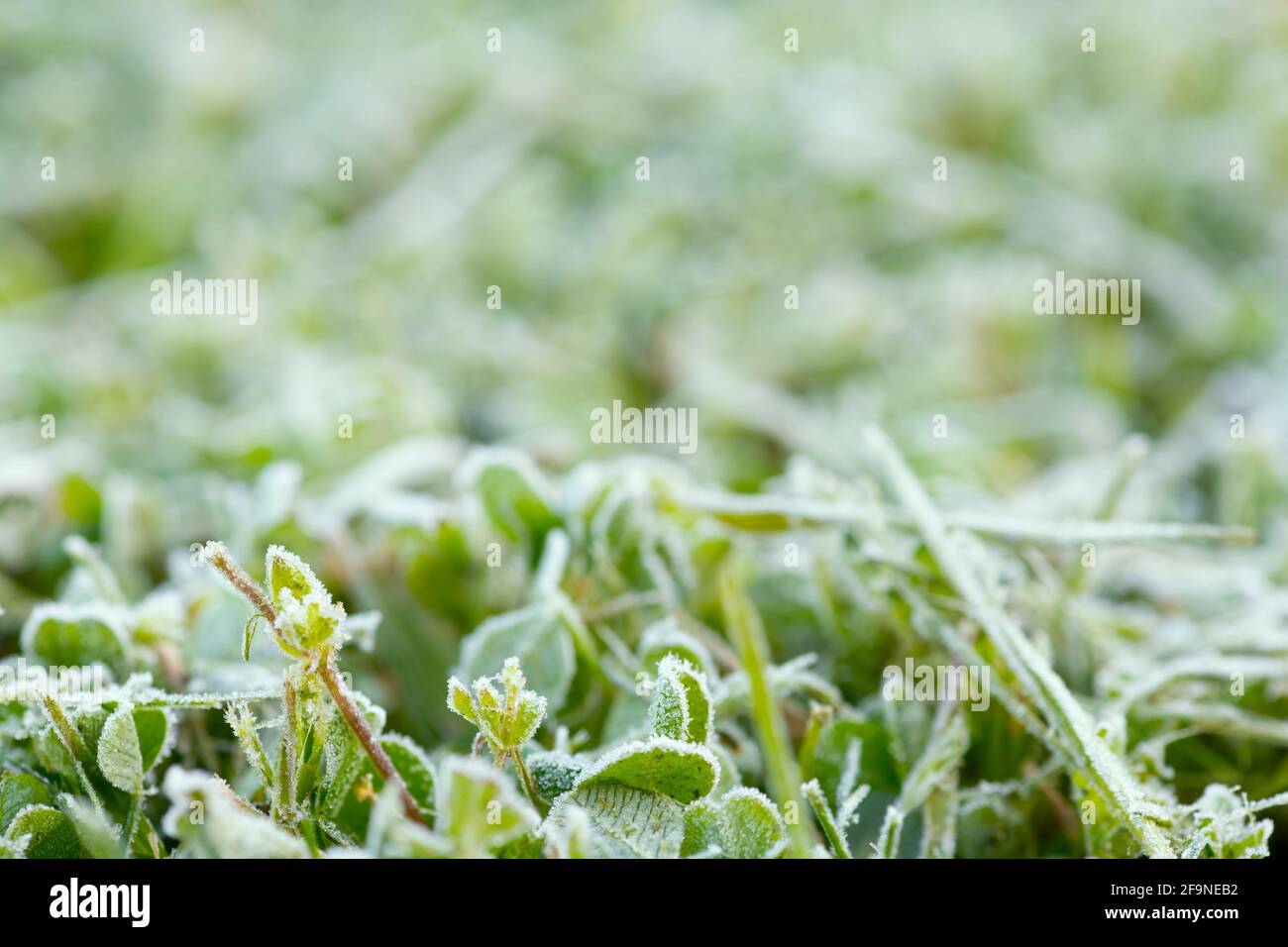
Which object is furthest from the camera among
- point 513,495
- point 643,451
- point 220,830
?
point 643,451

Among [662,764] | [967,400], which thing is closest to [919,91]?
[967,400]

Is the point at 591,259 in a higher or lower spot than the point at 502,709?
higher

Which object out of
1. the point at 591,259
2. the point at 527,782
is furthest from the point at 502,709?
the point at 591,259

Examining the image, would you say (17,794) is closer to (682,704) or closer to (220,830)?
(220,830)

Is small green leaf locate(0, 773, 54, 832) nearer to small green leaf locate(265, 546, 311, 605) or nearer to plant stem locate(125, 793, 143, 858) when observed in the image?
plant stem locate(125, 793, 143, 858)

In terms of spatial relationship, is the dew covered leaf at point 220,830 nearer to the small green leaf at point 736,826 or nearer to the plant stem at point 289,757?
the plant stem at point 289,757

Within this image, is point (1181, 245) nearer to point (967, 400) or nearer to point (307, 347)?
point (967, 400)

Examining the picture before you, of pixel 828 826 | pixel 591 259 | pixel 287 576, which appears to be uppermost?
pixel 591 259
